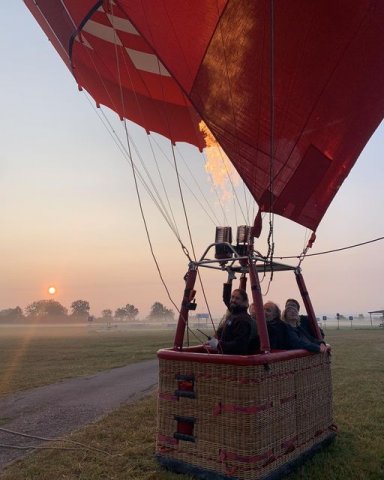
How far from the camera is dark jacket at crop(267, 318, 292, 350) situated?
6.23 meters

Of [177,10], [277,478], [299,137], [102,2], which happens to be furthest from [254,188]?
[277,478]

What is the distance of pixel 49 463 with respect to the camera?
5707 mm

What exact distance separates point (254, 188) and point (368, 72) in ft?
8.62

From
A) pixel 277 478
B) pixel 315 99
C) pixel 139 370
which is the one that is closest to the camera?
pixel 277 478

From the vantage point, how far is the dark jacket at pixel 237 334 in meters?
5.70

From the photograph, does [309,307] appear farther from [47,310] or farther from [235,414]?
[47,310]

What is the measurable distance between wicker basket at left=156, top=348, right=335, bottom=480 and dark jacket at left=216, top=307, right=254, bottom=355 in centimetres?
52

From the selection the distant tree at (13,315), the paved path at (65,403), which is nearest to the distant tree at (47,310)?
the distant tree at (13,315)

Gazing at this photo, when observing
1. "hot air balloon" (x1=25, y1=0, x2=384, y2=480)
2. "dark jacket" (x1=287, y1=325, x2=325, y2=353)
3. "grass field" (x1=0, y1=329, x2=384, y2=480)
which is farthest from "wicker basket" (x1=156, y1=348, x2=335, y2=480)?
"grass field" (x1=0, y1=329, x2=384, y2=480)

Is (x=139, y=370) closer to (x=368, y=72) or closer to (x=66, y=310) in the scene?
(x=368, y=72)

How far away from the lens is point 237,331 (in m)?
5.78

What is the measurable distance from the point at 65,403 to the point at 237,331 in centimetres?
543

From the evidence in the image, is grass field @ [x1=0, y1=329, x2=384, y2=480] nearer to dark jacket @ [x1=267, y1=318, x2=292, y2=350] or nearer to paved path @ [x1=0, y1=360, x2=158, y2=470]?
paved path @ [x1=0, y1=360, x2=158, y2=470]

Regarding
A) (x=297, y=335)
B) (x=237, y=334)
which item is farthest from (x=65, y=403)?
(x=297, y=335)
